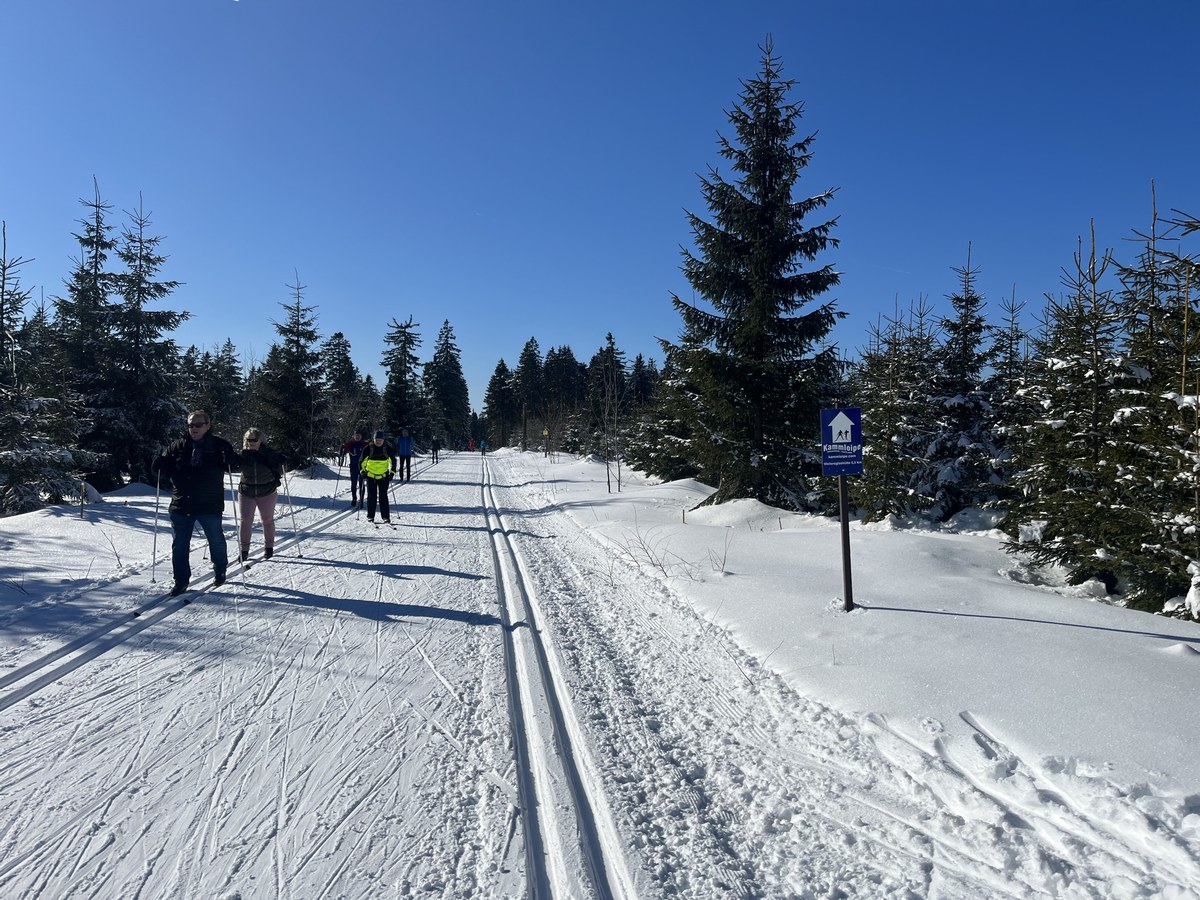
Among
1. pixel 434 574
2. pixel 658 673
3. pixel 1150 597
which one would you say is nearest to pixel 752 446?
pixel 1150 597

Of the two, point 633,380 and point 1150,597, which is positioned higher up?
point 633,380

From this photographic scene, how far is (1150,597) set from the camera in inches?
330

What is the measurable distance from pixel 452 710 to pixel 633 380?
56898mm

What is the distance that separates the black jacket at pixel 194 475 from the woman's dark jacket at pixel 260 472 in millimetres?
1330

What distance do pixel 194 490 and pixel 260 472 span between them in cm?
175

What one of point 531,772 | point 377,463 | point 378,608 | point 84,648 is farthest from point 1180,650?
point 377,463

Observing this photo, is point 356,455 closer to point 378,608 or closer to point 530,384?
point 378,608

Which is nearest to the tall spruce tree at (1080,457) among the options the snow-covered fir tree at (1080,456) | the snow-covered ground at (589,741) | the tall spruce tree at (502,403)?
the snow-covered fir tree at (1080,456)

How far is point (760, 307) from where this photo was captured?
585 inches

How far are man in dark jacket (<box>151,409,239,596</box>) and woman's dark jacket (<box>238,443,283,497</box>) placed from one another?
1.24 metres

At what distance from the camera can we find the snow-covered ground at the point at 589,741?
2.83 m

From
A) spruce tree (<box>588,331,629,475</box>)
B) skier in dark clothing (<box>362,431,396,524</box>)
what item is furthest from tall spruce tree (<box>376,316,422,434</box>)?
skier in dark clothing (<box>362,431,396,524</box>)

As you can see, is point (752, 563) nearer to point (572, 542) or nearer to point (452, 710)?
point (572, 542)

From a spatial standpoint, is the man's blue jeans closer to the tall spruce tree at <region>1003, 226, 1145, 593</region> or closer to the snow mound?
the snow mound
